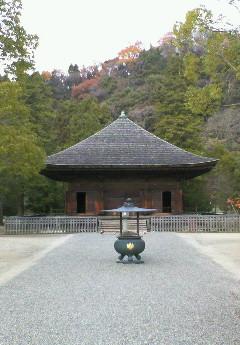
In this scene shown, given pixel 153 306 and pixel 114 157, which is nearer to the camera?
pixel 153 306

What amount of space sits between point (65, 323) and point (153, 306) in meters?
1.77

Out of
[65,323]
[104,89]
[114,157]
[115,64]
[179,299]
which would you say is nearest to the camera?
[65,323]

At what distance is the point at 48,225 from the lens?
2723cm

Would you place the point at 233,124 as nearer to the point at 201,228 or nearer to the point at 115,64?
the point at 201,228

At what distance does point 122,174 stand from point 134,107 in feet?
116

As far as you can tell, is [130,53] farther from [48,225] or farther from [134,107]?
[48,225]

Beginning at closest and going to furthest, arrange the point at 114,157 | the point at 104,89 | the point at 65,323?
the point at 65,323 → the point at 114,157 → the point at 104,89

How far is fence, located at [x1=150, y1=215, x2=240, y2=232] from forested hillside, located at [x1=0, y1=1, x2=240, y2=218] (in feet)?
19.2

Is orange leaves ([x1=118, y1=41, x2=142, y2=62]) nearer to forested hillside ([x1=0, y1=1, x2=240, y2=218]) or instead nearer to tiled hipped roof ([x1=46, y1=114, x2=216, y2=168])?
Result: forested hillside ([x1=0, y1=1, x2=240, y2=218])

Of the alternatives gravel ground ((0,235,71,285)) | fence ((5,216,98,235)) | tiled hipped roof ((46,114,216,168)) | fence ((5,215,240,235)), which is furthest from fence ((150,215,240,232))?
gravel ground ((0,235,71,285))

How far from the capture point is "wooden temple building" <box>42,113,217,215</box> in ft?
99.0

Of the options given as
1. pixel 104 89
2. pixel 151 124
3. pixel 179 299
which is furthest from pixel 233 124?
pixel 179 299

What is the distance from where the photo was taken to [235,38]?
1451 centimetres

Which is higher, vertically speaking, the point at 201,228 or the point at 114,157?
the point at 114,157
